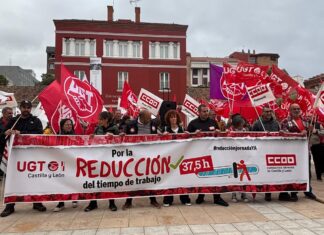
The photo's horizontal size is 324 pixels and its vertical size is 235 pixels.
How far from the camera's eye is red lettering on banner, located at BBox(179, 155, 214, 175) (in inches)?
269

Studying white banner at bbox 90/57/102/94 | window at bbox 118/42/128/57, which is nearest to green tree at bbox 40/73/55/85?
window at bbox 118/42/128/57

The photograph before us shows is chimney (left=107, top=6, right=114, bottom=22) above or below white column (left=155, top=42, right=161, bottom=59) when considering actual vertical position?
above

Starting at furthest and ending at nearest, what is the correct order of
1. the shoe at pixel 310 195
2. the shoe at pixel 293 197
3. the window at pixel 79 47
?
1. the window at pixel 79 47
2. the shoe at pixel 310 195
3. the shoe at pixel 293 197

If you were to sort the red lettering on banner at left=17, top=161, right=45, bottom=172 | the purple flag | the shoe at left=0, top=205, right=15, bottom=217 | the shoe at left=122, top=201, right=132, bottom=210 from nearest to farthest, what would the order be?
1. the shoe at left=0, top=205, right=15, bottom=217
2. the red lettering on banner at left=17, top=161, right=45, bottom=172
3. the shoe at left=122, top=201, right=132, bottom=210
4. the purple flag

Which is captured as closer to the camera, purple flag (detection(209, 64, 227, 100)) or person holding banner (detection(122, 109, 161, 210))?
person holding banner (detection(122, 109, 161, 210))

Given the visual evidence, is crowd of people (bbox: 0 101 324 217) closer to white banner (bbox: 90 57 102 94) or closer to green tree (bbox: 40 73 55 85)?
white banner (bbox: 90 57 102 94)

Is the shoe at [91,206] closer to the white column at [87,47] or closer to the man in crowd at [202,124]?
the man in crowd at [202,124]

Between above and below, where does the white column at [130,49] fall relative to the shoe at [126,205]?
above

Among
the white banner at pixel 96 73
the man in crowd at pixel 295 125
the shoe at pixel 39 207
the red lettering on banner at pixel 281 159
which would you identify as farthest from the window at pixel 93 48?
the red lettering on banner at pixel 281 159

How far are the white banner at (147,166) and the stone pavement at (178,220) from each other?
12.9 inches

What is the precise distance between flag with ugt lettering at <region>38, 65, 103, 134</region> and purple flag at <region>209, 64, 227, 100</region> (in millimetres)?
3332

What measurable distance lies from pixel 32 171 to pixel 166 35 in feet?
115

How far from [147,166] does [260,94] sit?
3.17 meters

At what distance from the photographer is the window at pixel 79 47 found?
126 ft
